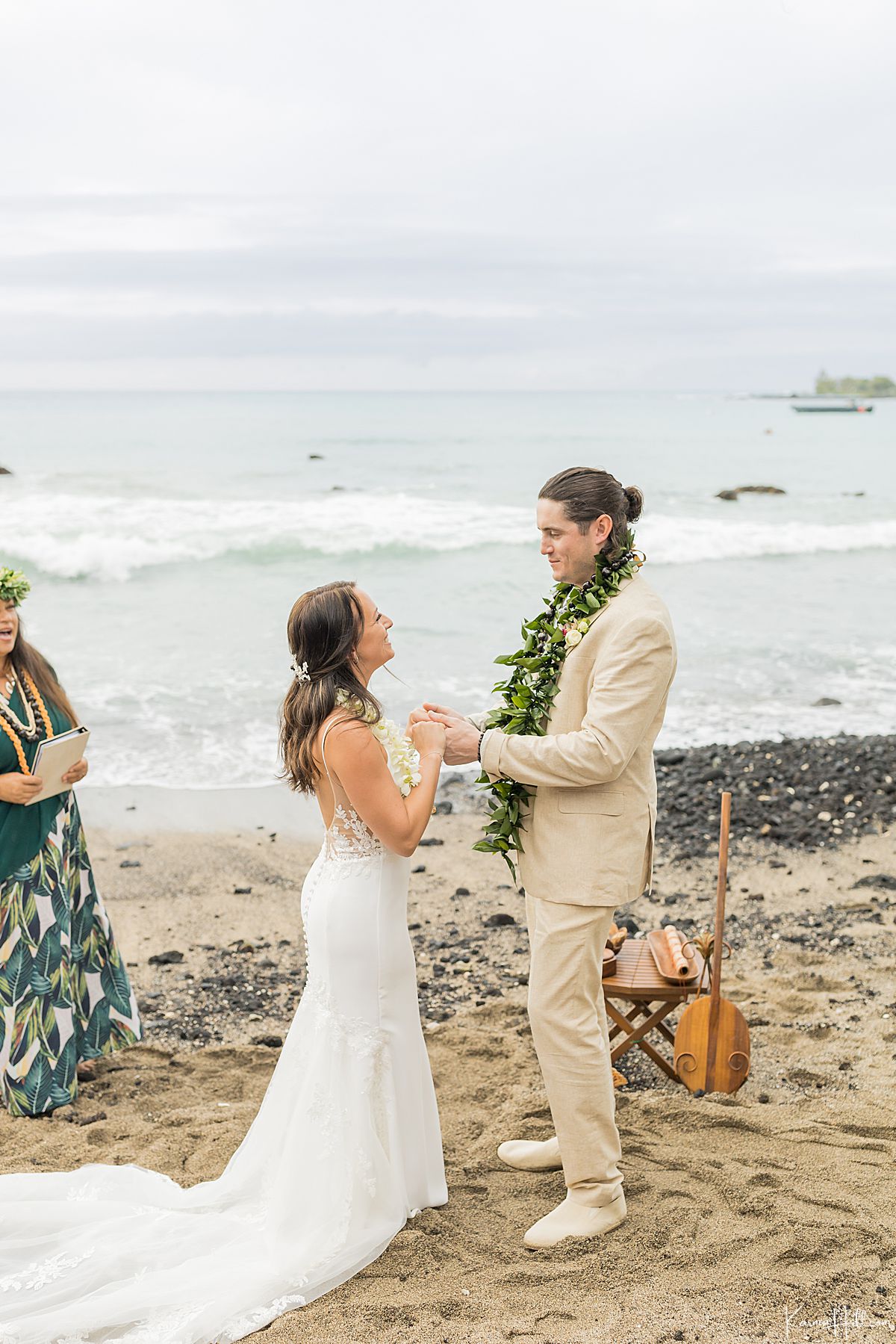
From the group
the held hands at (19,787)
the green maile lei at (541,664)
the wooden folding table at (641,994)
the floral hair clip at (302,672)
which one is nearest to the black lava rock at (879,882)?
the wooden folding table at (641,994)

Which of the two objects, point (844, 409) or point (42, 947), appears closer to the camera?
point (42, 947)

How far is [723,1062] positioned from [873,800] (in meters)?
4.82

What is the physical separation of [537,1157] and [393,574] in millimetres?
18207

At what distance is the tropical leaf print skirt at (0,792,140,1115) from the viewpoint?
5.28 metres

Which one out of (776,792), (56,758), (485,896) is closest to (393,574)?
(776,792)

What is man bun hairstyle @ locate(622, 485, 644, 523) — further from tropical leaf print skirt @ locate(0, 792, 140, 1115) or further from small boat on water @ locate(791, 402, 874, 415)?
small boat on water @ locate(791, 402, 874, 415)

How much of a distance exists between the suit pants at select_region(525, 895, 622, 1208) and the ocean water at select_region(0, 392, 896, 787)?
6.76 meters

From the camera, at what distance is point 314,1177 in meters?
4.02

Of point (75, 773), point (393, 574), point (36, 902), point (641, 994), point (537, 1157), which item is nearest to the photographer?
point (537, 1157)

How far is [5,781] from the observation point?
5.19 metres

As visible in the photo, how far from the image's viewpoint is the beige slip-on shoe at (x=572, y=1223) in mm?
4012

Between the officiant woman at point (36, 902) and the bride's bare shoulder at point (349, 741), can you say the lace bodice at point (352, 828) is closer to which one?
the bride's bare shoulder at point (349, 741)

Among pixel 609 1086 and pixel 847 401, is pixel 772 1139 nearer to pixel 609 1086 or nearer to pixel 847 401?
pixel 609 1086

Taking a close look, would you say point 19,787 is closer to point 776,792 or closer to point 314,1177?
point 314,1177
